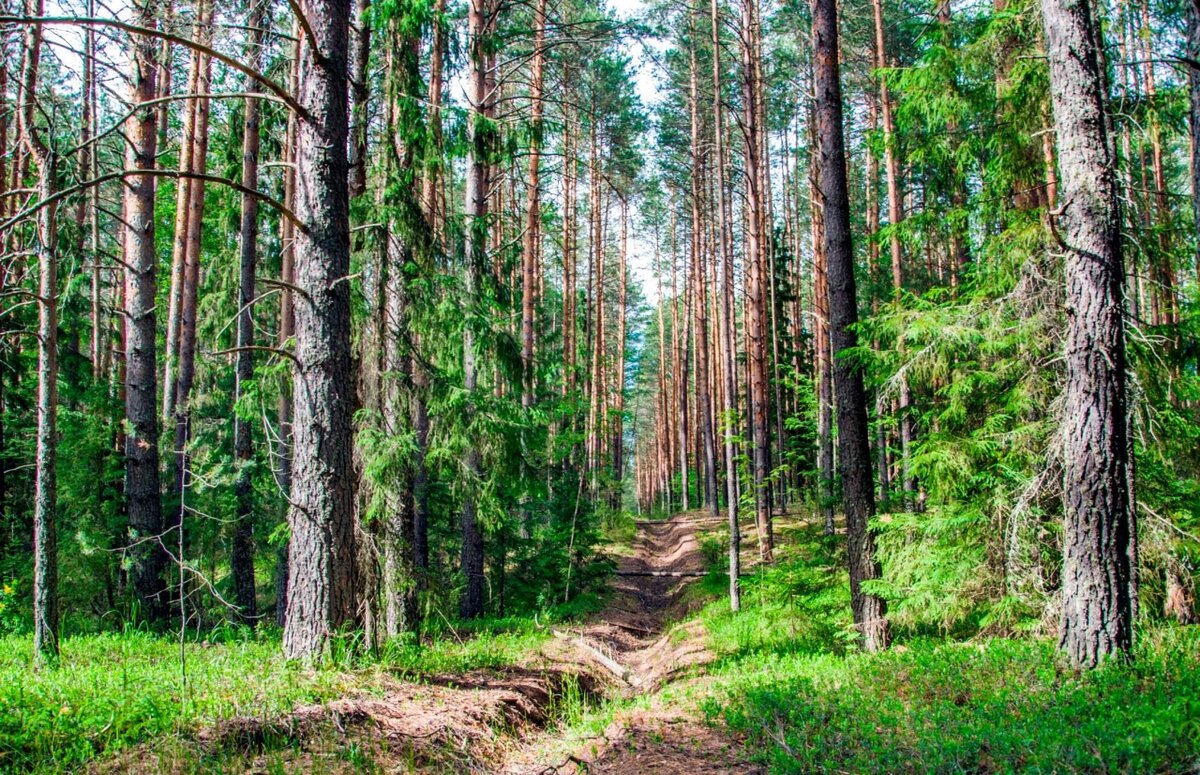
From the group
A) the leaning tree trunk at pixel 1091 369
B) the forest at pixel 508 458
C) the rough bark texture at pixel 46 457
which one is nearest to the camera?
the forest at pixel 508 458

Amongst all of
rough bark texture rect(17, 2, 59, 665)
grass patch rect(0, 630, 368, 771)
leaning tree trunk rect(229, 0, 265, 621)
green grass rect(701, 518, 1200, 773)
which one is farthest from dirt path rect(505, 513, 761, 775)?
leaning tree trunk rect(229, 0, 265, 621)

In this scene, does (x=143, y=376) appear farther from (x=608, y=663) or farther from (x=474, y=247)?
(x=608, y=663)

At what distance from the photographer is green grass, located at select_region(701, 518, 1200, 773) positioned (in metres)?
3.89

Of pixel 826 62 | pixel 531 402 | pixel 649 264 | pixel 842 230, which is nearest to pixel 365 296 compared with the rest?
pixel 842 230

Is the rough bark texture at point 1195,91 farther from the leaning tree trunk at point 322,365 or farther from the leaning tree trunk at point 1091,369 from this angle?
the leaning tree trunk at point 322,365

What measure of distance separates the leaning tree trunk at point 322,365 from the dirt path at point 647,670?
80.3 inches

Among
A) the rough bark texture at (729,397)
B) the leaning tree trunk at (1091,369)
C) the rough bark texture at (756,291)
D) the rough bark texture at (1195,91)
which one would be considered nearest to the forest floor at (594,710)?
the leaning tree trunk at (1091,369)

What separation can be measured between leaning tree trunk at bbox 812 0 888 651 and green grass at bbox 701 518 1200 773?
0.69 metres

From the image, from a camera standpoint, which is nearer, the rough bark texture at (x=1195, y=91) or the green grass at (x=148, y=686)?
the green grass at (x=148, y=686)

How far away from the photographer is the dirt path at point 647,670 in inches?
191

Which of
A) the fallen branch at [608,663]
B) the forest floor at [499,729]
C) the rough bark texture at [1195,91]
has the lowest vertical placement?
the fallen branch at [608,663]

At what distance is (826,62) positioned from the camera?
807 cm

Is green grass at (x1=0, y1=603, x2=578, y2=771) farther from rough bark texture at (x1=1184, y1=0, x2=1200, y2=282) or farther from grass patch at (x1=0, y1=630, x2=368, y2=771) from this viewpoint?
rough bark texture at (x1=1184, y1=0, x2=1200, y2=282)

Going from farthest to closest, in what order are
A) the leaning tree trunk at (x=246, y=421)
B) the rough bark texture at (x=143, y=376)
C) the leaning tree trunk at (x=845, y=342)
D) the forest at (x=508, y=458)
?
the leaning tree trunk at (x=246, y=421) < the rough bark texture at (x=143, y=376) < the leaning tree trunk at (x=845, y=342) < the forest at (x=508, y=458)
